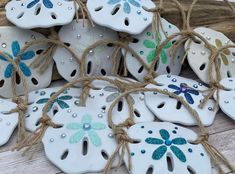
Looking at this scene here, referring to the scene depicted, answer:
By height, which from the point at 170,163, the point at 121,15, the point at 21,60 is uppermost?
the point at 121,15

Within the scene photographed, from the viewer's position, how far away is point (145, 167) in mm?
947

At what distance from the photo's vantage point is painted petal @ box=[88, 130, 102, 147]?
99 centimetres

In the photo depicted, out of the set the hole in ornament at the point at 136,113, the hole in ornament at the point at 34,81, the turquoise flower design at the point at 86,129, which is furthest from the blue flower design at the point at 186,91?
the hole in ornament at the point at 34,81

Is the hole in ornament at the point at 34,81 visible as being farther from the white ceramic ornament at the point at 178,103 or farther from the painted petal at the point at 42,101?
the white ceramic ornament at the point at 178,103

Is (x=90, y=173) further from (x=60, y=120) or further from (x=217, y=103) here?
(x=217, y=103)

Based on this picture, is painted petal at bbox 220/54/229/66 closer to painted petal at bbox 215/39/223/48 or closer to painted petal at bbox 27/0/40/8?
painted petal at bbox 215/39/223/48

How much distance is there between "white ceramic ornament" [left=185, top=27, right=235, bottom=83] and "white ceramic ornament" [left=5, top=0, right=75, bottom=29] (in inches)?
11.8

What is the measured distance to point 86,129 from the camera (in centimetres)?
101

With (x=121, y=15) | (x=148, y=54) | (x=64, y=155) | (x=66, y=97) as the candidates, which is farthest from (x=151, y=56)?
(x=64, y=155)

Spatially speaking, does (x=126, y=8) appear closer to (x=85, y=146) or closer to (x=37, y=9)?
(x=37, y=9)

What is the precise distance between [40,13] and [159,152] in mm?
418

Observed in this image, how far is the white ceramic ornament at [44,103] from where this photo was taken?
1064 mm

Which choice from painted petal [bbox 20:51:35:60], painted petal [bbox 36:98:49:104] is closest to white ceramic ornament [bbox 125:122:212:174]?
painted petal [bbox 36:98:49:104]

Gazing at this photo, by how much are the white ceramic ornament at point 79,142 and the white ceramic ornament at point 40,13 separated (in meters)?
0.22
